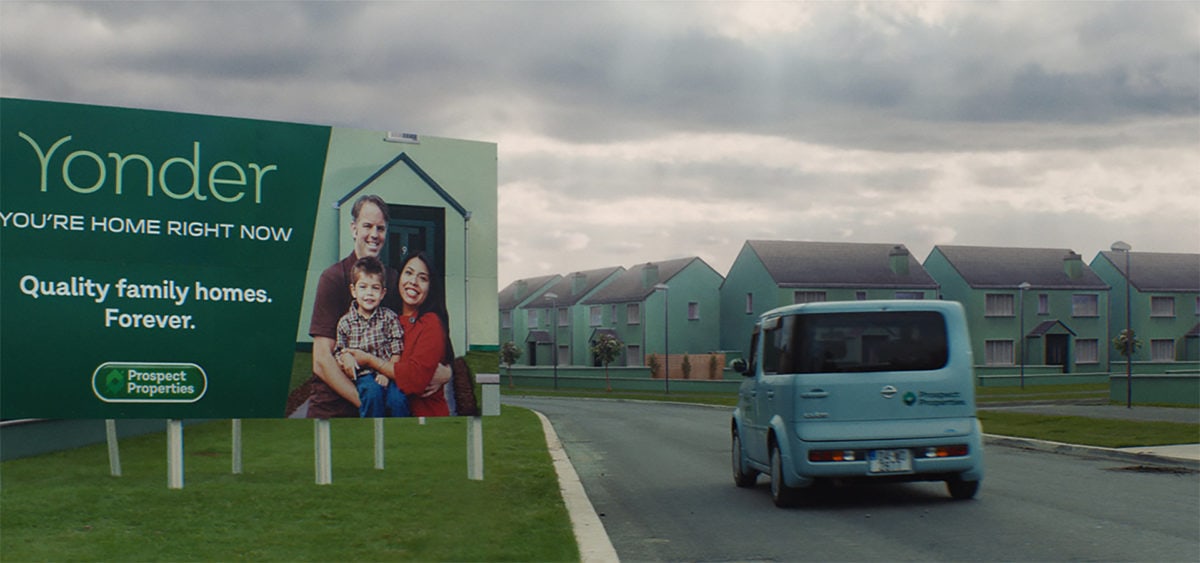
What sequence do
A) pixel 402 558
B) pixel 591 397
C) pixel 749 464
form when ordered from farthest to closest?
pixel 591 397 → pixel 749 464 → pixel 402 558

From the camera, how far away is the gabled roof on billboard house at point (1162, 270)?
269 feet

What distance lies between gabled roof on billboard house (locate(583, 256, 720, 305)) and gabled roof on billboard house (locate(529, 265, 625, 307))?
3683mm

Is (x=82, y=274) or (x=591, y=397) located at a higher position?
(x=82, y=274)

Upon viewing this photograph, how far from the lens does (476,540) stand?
9141 millimetres

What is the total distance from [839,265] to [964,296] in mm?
8556

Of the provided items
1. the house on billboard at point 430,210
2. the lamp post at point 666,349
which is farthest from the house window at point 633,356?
the house on billboard at point 430,210

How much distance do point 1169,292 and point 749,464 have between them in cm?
7857

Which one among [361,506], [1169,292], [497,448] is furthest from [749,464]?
[1169,292]

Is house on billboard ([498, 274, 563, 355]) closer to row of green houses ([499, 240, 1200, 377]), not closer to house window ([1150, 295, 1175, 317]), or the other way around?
row of green houses ([499, 240, 1200, 377])

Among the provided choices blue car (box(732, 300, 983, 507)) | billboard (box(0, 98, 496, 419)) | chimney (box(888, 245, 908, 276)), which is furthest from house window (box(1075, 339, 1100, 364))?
billboard (box(0, 98, 496, 419))

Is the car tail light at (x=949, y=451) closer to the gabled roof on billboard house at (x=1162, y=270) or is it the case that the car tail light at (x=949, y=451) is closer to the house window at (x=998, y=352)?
the house window at (x=998, y=352)

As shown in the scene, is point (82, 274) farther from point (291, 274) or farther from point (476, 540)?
point (476, 540)

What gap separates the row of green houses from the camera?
7462 cm

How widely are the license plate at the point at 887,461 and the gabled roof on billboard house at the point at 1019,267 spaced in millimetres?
66915
